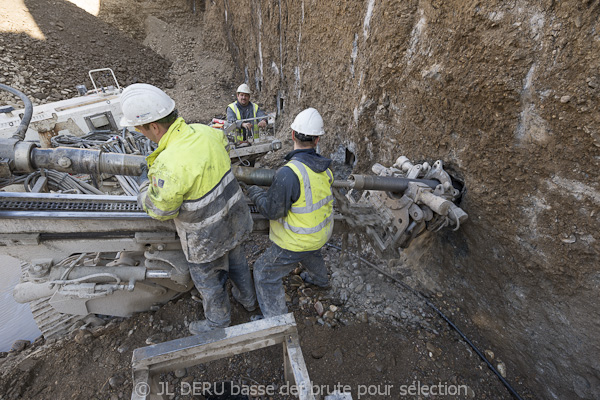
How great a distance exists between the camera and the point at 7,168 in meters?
1.93

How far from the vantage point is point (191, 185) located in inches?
75.2

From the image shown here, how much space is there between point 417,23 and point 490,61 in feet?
2.74

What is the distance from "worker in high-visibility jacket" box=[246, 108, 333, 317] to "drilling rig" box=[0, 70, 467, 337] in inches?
10.0

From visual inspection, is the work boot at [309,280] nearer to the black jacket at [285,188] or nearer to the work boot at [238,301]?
the work boot at [238,301]

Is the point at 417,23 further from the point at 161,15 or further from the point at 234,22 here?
the point at 161,15

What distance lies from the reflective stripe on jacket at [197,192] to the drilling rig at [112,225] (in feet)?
1.05

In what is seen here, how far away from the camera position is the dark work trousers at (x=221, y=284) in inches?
96.5

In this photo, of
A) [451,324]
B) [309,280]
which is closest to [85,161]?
[309,280]

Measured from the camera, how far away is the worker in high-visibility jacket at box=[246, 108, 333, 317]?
7.47ft

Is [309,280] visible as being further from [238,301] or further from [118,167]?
[118,167]

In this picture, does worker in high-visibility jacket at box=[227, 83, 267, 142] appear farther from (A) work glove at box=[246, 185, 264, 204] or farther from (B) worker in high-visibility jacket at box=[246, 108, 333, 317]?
(B) worker in high-visibility jacket at box=[246, 108, 333, 317]

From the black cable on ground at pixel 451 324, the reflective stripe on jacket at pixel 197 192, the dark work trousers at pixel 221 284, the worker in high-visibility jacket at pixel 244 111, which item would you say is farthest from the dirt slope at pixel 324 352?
the worker in high-visibility jacket at pixel 244 111

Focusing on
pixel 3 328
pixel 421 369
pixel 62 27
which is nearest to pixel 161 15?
pixel 62 27

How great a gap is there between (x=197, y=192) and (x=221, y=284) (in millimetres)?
993
